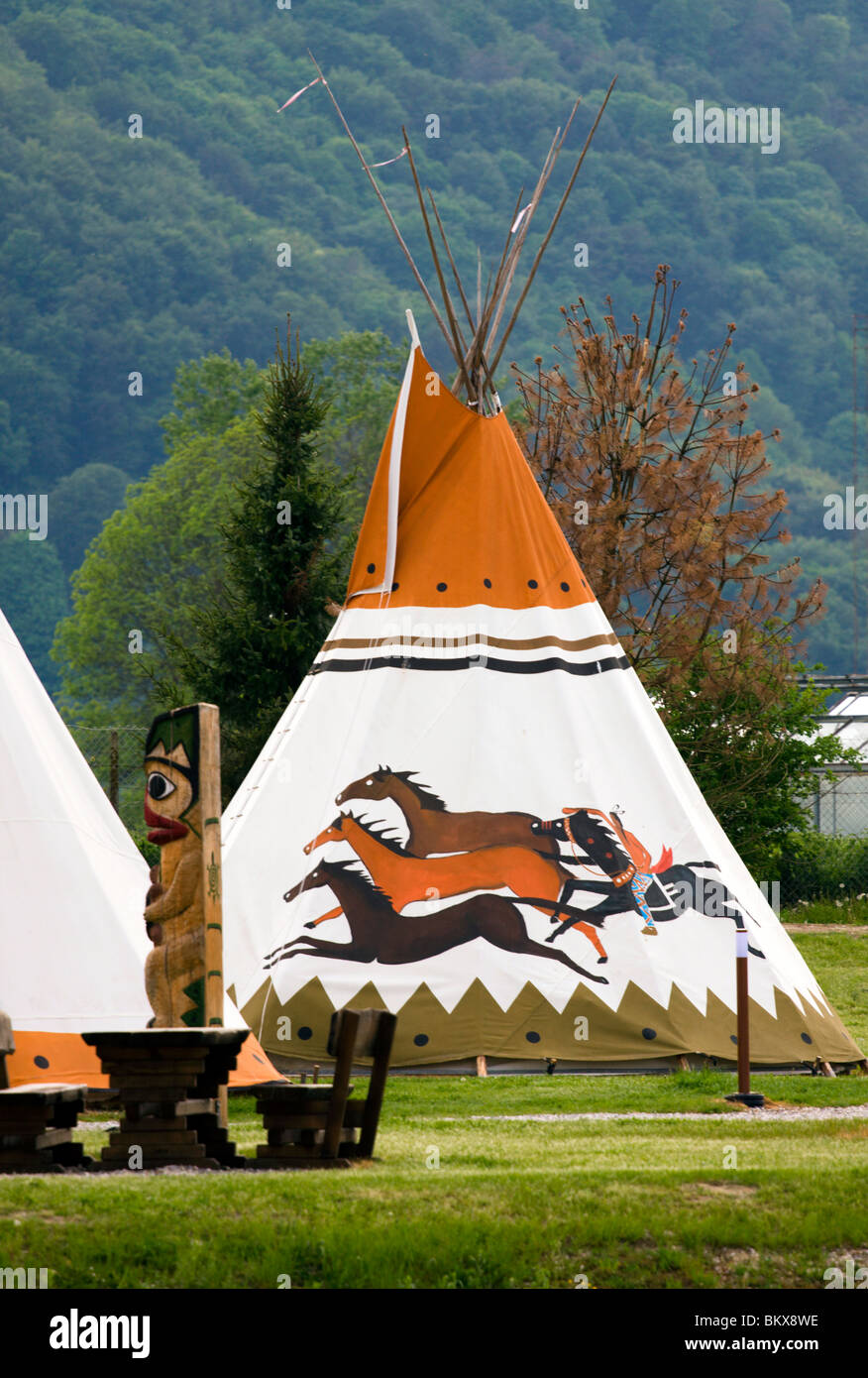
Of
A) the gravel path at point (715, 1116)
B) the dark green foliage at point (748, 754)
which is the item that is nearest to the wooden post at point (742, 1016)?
the gravel path at point (715, 1116)

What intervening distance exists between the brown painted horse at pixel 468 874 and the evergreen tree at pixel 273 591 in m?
8.73

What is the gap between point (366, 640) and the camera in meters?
13.3

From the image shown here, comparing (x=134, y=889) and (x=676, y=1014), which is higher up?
(x=134, y=889)

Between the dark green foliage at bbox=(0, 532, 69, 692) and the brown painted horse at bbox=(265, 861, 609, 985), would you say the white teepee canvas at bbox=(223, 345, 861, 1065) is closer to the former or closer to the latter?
the brown painted horse at bbox=(265, 861, 609, 985)

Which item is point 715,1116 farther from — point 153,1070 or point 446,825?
point 153,1070

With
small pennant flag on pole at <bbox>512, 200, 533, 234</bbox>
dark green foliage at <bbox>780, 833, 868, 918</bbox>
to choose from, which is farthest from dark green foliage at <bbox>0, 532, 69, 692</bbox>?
small pennant flag on pole at <bbox>512, 200, 533, 234</bbox>

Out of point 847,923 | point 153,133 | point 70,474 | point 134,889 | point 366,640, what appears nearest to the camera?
point 134,889

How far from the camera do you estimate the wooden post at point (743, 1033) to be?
10555 mm

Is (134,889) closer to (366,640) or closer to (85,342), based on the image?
(366,640)

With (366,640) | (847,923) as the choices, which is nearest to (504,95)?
(847,923)

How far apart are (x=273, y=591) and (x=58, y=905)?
10518 millimetres

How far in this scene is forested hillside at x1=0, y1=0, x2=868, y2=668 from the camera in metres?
72.2
